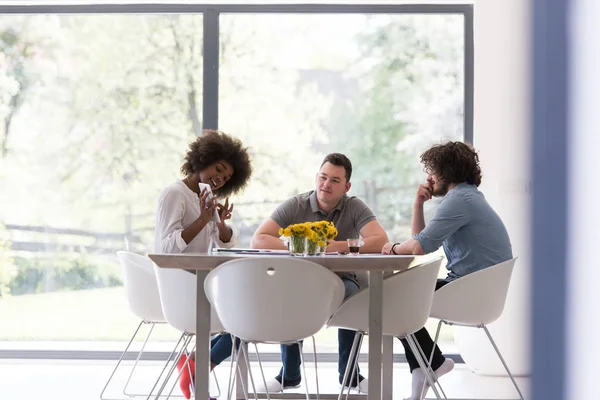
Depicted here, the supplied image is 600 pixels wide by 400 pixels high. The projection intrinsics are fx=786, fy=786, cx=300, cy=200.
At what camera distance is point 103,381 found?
187 inches

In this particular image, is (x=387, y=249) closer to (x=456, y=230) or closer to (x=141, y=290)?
(x=456, y=230)

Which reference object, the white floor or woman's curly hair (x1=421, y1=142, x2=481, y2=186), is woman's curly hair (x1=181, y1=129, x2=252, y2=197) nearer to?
woman's curly hair (x1=421, y1=142, x2=481, y2=186)

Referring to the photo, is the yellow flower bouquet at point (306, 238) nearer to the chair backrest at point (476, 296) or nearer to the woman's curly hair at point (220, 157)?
the chair backrest at point (476, 296)

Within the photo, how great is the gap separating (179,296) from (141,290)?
66 cm

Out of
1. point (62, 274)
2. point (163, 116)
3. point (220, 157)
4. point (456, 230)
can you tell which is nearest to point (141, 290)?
point (220, 157)

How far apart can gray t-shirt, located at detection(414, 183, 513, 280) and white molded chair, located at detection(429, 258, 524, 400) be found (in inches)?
10.9

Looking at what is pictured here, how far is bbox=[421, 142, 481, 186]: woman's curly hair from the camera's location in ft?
12.7

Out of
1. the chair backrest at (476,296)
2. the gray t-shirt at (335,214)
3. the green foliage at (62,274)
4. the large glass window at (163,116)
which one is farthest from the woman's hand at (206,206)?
the green foliage at (62,274)

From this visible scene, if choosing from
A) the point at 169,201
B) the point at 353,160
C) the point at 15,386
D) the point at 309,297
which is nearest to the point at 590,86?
the point at 309,297

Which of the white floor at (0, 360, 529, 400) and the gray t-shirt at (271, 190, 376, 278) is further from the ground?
the gray t-shirt at (271, 190, 376, 278)

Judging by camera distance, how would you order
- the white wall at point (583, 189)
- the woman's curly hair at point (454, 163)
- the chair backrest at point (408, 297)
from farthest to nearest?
the woman's curly hair at point (454, 163) < the chair backrest at point (408, 297) < the white wall at point (583, 189)

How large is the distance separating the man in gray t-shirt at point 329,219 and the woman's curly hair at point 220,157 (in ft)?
0.88

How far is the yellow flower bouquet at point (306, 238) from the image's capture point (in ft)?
10.3

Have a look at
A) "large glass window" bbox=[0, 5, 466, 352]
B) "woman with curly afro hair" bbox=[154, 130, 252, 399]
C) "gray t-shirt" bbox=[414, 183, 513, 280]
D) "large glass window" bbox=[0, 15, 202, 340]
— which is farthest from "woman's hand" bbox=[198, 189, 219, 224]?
"large glass window" bbox=[0, 15, 202, 340]
